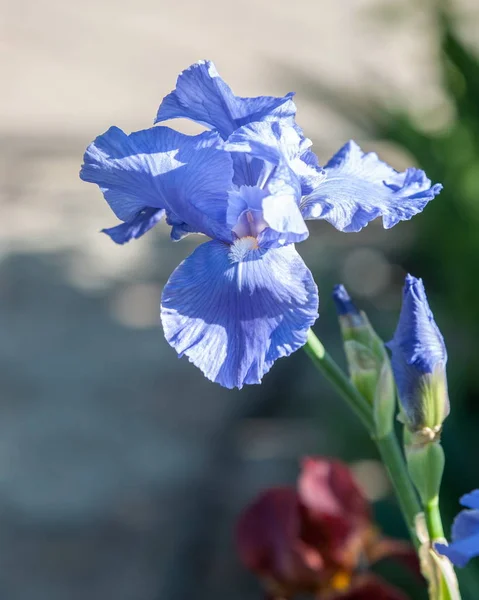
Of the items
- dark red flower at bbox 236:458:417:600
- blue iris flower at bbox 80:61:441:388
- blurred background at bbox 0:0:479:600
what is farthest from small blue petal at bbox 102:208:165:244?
blurred background at bbox 0:0:479:600

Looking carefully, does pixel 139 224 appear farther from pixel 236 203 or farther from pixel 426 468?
pixel 426 468

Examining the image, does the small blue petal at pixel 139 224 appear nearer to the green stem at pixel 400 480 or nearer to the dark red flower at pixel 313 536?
the green stem at pixel 400 480

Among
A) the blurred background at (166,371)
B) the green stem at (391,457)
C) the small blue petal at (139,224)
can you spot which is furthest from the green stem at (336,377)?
the blurred background at (166,371)

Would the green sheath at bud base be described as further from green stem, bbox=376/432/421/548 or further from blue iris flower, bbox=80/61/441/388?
blue iris flower, bbox=80/61/441/388

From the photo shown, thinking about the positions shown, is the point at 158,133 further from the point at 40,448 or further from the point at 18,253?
the point at 18,253

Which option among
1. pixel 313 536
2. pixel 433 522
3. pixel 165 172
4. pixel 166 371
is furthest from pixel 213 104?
pixel 166 371

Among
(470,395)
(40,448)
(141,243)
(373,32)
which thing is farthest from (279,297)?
(373,32)
